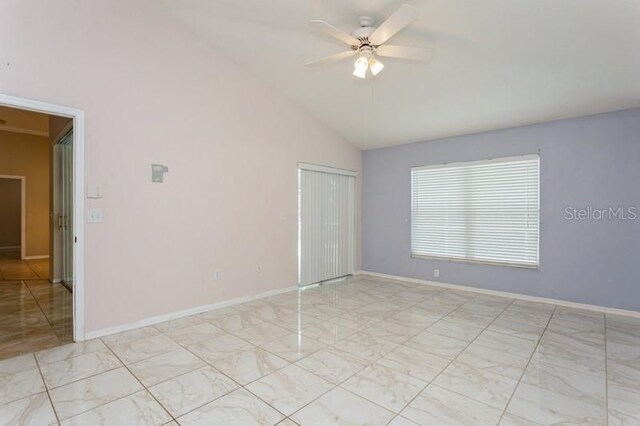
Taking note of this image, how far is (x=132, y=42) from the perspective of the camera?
3482 millimetres

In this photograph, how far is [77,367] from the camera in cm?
261

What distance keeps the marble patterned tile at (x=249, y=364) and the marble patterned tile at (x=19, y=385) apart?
1.25 meters

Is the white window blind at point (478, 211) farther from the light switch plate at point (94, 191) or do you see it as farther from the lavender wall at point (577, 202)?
the light switch plate at point (94, 191)

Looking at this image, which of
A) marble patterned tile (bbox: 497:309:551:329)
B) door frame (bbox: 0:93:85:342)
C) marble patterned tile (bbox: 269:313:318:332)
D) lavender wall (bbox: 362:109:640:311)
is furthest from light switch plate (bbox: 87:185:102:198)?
lavender wall (bbox: 362:109:640:311)

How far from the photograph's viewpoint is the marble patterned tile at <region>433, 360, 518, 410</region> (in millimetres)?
2199

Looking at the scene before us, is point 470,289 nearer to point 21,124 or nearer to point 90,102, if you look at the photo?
point 90,102

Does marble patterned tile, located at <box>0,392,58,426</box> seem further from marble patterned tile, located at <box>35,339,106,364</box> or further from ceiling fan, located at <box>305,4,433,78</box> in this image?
ceiling fan, located at <box>305,4,433,78</box>

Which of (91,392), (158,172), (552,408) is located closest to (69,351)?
(91,392)

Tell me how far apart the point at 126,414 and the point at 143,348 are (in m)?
1.07

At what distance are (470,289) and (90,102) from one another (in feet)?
18.8

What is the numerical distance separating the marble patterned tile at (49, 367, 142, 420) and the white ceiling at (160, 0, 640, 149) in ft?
12.0

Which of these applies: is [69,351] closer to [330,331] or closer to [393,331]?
[330,331]

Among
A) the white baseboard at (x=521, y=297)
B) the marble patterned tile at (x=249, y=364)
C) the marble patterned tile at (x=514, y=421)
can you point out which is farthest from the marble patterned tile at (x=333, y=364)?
the white baseboard at (x=521, y=297)

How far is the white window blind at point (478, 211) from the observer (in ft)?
15.2
